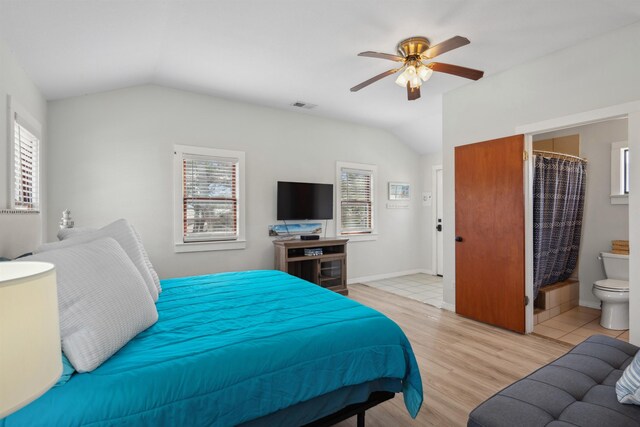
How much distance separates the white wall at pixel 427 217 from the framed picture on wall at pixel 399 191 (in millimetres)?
317

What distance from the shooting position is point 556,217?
12.4 feet

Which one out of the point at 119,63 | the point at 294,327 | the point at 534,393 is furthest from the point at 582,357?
the point at 119,63

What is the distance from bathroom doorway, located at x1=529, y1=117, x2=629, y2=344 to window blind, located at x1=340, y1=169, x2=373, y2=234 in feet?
8.56

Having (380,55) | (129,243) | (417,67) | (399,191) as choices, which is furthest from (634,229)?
(399,191)

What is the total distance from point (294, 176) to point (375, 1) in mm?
2977

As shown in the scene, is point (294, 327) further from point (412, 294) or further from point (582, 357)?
point (412, 294)

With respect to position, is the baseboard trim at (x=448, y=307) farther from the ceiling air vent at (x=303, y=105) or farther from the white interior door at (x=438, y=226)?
the ceiling air vent at (x=303, y=105)

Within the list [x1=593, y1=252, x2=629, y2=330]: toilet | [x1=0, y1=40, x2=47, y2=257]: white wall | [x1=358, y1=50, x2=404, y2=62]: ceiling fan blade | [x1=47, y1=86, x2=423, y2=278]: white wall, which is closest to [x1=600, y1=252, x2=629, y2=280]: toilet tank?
[x1=593, y1=252, x2=629, y2=330]: toilet

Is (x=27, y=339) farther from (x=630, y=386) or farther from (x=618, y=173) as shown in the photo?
(x=618, y=173)

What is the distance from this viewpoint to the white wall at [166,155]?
3.63m

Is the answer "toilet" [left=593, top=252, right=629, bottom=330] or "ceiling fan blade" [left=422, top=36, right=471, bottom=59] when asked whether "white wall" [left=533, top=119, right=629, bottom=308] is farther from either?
"ceiling fan blade" [left=422, top=36, right=471, bottom=59]

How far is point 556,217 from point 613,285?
0.87 metres

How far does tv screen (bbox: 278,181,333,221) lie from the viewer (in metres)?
4.83

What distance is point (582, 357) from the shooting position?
1763mm
